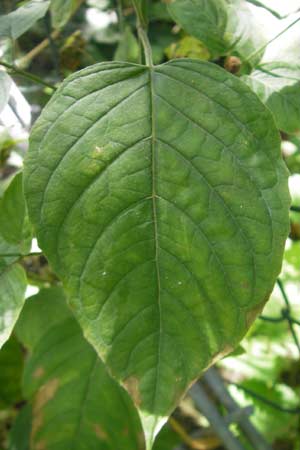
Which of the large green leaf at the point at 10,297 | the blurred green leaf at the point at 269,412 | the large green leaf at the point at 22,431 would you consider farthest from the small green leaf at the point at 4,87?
the blurred green leaf at the point at 269,412

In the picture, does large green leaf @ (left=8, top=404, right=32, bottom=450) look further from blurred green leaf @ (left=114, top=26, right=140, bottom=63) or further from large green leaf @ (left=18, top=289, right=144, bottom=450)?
blurred green leaf @ (left=114, top=26, right=140, bottom=63)

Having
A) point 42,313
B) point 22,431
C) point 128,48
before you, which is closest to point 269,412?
point 22,431

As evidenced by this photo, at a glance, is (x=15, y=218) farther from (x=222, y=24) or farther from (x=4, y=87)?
(x=222, y=24)

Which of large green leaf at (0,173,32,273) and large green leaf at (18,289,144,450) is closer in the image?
large green leaf at (0,173,32,273)

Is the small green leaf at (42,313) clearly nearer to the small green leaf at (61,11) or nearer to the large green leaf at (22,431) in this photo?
the large green leaf at (22,431)

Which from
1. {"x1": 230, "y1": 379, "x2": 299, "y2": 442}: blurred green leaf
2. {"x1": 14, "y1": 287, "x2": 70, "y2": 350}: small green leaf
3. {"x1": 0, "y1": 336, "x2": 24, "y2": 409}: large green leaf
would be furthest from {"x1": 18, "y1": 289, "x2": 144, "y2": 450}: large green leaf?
{"x1": 230, "y1": 379, "x2": 299, "y2": 442}: blurred green leaf

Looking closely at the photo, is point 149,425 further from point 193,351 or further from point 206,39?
point 206,39
